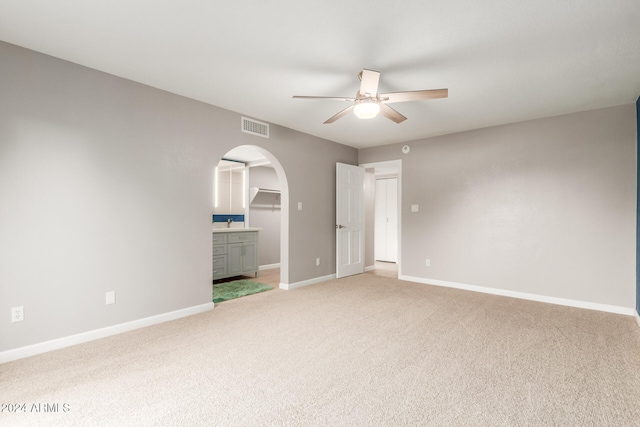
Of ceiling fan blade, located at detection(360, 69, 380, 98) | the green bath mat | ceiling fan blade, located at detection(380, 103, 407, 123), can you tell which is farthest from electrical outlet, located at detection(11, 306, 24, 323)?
ceiling fan blade, located at detection(380, 103, 407, 123)

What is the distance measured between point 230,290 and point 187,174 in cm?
203

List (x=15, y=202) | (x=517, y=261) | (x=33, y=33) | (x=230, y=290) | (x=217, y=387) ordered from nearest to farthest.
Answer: (x=217, y=387) → (x=33, y=33) → (x=15, y=202) → (x=517, y=261) → (x=230, y=290)

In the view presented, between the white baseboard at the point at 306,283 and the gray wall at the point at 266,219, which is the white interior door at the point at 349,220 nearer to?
the white baseboard at the point at 306,283

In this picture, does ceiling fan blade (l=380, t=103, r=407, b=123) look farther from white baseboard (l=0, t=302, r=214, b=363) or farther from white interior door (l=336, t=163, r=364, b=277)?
white baseboard (l=0, t=302, r=214, b=363)

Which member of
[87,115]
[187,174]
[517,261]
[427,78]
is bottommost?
[517,261]

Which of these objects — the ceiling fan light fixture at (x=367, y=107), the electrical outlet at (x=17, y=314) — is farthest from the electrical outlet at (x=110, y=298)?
the ceiling fan light fixture at (x=367, y=107)

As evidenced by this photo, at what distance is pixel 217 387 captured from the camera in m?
2.10

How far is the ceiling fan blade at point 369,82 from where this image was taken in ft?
8.37

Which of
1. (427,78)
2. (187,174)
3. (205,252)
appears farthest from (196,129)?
(427,78)

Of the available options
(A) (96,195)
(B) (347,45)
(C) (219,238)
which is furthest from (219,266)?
(B) (347,45)

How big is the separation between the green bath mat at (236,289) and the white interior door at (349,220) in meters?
1.50

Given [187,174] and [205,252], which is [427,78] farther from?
[205,252]

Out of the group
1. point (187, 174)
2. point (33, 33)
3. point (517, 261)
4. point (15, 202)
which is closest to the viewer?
point (33, 33)

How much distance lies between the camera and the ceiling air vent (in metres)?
4.24
